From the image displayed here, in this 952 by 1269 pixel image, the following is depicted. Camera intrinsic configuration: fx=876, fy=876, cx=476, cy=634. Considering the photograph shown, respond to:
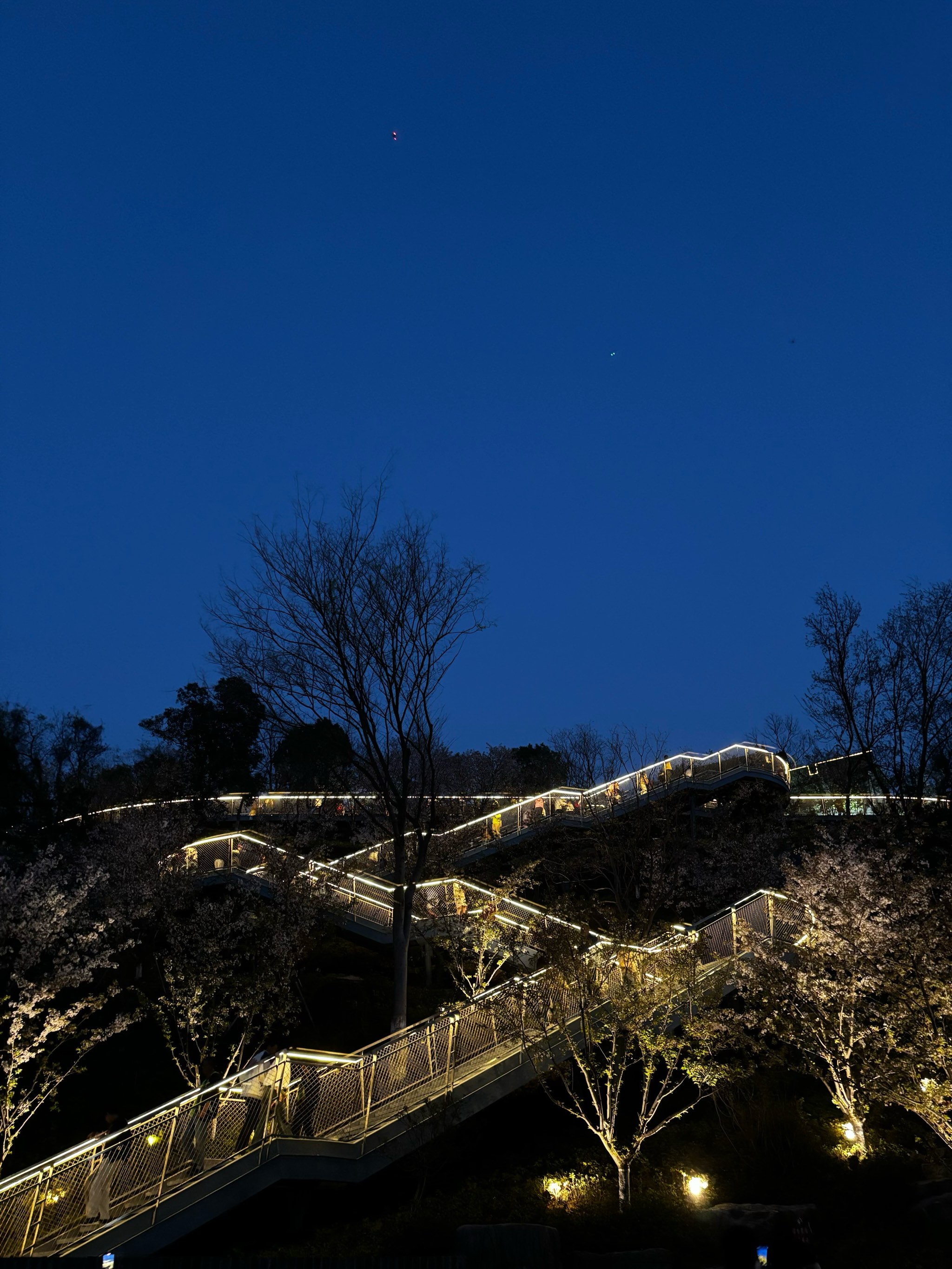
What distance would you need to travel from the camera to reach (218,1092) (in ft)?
35.6

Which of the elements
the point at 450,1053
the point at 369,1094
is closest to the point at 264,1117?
the point at 369,1094

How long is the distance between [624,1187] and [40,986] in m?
8.89

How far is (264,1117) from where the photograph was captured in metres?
10.6

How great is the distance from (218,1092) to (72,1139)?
516cm

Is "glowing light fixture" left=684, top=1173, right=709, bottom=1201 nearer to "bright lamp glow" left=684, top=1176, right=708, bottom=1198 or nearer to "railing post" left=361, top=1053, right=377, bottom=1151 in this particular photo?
"bright lamp glow" left=684, top=1176, right=708, bottom=1198

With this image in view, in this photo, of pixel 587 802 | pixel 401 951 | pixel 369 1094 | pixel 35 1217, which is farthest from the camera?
pixel 587 802

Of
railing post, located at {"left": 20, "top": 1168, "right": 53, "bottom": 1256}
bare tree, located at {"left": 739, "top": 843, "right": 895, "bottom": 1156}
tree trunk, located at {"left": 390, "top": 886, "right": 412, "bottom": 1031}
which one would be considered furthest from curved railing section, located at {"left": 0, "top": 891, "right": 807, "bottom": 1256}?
tree trunk, located at {"left": 390, "top": 886, "right": 412, "bottom": 1031}

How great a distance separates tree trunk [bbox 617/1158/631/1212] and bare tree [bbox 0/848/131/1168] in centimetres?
746

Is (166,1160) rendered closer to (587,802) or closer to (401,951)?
(401,951)

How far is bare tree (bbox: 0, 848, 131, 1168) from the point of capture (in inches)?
488

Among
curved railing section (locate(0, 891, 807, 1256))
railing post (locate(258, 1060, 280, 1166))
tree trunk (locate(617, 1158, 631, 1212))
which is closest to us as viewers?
curved railing section (locate(0, 891, 807, 1256))

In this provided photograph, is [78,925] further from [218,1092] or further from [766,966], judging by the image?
[766,966]

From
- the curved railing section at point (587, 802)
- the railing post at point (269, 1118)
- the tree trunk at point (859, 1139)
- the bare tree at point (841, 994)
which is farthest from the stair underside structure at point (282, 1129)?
the curved railing section at point (587, 802)

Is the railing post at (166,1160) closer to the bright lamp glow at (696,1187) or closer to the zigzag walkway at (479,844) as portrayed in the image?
the zigzag walkway at (479,844)
